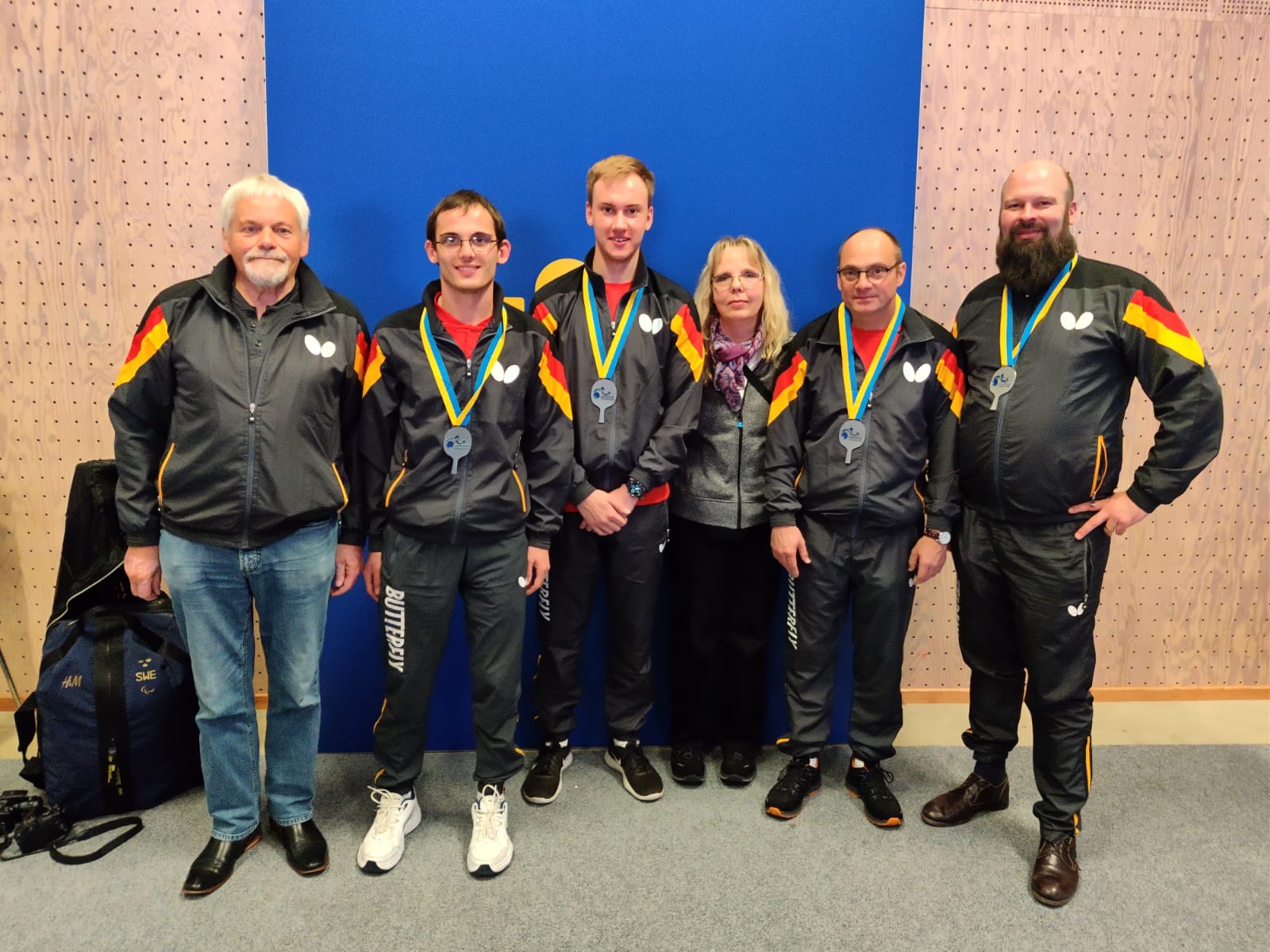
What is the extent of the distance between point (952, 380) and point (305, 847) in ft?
7.40

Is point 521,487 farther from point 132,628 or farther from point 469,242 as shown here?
point 132,628

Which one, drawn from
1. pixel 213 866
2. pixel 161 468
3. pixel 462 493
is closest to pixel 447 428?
pixel 462 493

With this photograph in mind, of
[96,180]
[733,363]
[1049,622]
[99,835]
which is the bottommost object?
[99,835]

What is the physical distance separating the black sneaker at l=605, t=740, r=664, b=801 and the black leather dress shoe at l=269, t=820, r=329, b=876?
3.02ft

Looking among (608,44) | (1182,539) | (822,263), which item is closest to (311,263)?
(608,44)

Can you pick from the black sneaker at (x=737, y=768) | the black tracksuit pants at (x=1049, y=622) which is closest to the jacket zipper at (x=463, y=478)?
the black sneaker at (x=737, y=768)

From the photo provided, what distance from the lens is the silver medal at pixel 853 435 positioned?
2314 millimetres

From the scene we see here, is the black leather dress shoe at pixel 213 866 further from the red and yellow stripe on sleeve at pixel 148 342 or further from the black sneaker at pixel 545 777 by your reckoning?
the red and yellow stripe on sleeve at pixel 148 342

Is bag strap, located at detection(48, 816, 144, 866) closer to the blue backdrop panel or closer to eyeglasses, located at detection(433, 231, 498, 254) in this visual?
the blue backdrop panel

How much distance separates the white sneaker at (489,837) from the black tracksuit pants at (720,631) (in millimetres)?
688

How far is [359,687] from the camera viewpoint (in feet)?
9.02

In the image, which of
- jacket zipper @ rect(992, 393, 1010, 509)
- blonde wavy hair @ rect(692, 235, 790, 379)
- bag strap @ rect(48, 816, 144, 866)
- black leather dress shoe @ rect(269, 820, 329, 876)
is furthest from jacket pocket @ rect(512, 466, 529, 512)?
bag strap @ rect(48, 816, 144, 866)

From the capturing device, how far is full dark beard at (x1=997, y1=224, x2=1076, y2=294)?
218 cm

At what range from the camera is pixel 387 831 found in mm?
2209
